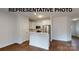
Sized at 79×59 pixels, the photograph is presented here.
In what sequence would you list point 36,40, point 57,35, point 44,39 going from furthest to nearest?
point 36,40, point 44,39, point 57,35

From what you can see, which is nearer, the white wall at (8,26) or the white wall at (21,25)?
A: the white wall at (8,26)

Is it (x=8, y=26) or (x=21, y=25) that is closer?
(x=8, y=26)

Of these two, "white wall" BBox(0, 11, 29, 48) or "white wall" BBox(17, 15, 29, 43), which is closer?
"white wall" BBox(0, 11, 29, 48)
